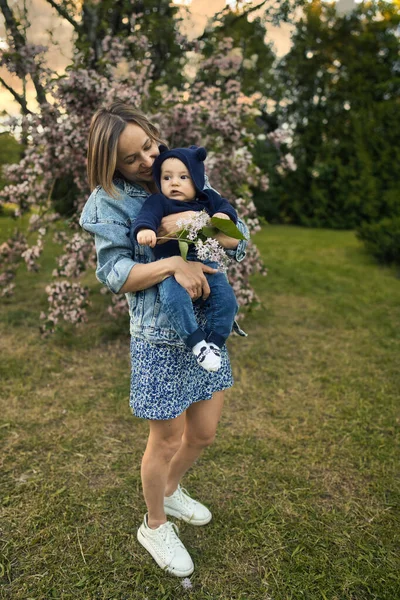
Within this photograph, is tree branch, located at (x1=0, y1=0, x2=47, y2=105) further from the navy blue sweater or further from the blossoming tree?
the navy blue sweater

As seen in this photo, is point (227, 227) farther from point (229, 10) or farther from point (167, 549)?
point (229, 10)

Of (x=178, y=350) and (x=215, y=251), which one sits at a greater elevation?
(x=215, y=251)

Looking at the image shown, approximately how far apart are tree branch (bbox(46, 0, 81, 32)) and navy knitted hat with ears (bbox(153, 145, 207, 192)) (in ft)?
12.5

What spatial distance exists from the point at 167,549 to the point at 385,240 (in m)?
6.89

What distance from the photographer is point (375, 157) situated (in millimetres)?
8945

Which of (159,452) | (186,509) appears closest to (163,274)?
(159,452)

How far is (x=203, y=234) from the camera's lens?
1.53 meters

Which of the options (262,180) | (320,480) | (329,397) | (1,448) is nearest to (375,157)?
(262,180)

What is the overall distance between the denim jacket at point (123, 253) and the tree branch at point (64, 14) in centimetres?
382

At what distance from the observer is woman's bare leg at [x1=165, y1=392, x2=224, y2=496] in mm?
1816

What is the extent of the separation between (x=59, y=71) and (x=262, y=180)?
201cm

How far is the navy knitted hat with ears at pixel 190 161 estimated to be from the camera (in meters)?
1.58

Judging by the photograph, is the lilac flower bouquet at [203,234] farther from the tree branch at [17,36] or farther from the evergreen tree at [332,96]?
the evergreen tree at [332,96]

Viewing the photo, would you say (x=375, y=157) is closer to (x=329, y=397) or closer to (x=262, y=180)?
(x=262, y=180)
